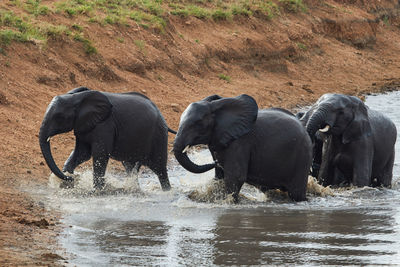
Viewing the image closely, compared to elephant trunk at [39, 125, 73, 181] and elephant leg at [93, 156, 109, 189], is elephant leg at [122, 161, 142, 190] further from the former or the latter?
elephant trunk at [39, 125, 73, 181]

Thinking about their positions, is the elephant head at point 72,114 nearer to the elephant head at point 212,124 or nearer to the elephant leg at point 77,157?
the elephant leg at point 77,157

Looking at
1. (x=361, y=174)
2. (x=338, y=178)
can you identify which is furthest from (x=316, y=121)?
(x=338, y=178)

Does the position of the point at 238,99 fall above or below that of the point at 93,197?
above

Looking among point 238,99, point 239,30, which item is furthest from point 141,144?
point 239,30

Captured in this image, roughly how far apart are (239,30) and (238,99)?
16.1m

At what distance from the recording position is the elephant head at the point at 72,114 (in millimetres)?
11562

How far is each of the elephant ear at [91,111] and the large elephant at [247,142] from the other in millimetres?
1116

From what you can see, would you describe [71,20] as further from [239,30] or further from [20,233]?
[20,233]

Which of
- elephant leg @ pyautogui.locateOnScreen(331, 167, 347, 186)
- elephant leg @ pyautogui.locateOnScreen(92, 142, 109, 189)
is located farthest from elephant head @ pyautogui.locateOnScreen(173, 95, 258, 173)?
elephant leg @ pyautogui.locateOnScreen(331, 167, 347, 186)

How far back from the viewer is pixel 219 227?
9.86 m

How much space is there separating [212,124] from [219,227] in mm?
1913

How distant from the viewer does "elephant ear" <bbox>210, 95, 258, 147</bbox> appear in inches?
449

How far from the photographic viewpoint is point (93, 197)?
37.7ft

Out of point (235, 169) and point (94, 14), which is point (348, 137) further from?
point (94, 14)
